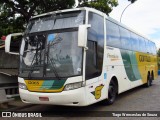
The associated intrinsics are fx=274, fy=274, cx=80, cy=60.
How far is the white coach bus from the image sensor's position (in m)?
7.58

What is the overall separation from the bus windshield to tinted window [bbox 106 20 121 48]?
2.02 m

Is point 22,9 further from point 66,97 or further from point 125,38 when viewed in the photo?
point 66,97

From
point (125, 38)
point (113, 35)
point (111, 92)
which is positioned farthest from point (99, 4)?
point (111, 92)

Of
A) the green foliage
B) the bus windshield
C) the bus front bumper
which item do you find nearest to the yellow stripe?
the green foliage

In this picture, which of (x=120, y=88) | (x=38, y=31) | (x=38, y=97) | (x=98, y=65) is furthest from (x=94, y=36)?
(x=120, y=88)

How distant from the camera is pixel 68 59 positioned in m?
7.75

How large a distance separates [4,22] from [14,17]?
761mm

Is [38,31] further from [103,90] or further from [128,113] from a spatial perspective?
[128,113]

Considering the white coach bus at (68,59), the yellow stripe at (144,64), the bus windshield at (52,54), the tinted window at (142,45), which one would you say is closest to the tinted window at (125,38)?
the yellow stripe at (144,64)

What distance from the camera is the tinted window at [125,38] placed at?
1175cm

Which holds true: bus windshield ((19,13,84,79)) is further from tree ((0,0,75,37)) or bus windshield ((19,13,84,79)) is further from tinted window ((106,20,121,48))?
tree ((0,0,75,37))

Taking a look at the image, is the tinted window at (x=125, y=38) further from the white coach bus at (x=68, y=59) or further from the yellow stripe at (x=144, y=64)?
the white coach bus at (x=68, y=59)

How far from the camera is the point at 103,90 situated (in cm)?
898

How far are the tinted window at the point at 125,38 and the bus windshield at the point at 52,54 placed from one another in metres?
3.97
